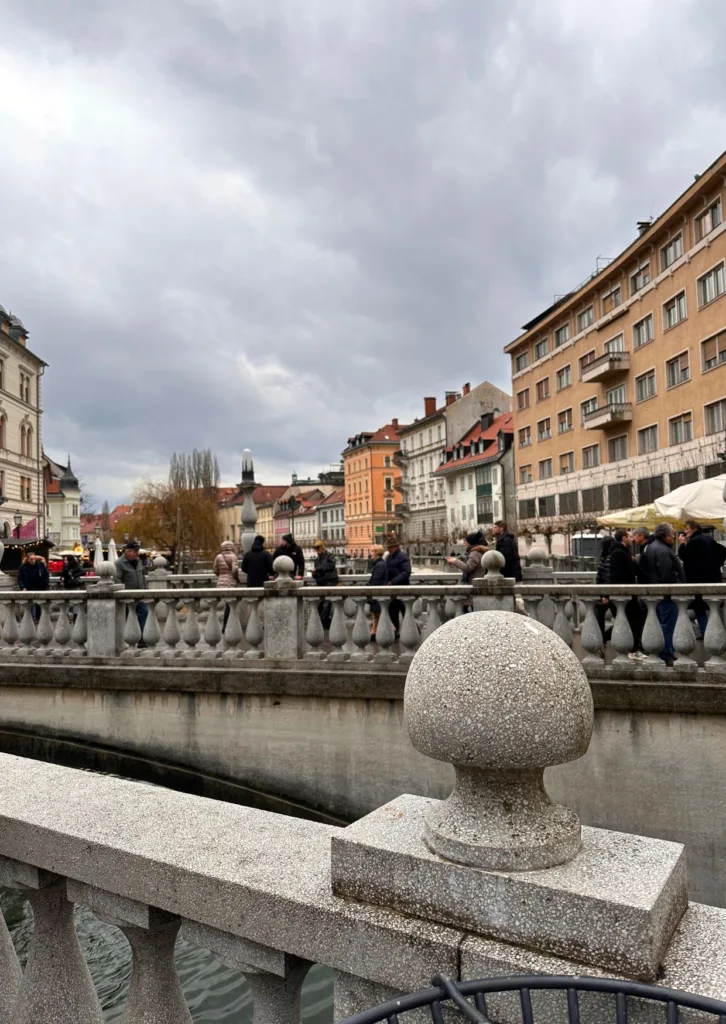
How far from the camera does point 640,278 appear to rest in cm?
3416

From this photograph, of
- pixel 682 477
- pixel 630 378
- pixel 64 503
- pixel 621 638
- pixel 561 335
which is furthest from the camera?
pixel 64 503

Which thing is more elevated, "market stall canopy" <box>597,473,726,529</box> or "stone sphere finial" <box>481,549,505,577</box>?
"market stall canopy" <box>597,473,726,529</box>

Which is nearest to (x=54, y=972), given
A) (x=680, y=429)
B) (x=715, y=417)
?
(x=715, y=417)

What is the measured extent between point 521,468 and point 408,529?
3743 centimetres

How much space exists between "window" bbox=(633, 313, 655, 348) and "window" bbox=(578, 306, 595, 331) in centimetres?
493

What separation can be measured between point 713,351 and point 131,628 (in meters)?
27.7

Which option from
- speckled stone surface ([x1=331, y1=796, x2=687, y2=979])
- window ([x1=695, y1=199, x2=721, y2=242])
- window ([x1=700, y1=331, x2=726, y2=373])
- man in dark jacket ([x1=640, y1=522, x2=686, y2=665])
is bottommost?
speckled stone surface ([x1=331, y1=796, x2=687, y2=979])

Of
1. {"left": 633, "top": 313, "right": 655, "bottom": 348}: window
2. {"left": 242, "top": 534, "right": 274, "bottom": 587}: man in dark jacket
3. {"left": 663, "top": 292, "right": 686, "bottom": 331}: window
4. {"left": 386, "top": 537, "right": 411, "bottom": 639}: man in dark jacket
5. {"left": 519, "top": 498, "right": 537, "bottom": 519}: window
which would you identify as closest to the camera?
{"left": 386, "top": 537, "right": 411, "bottom": 639}: man in dark jacket

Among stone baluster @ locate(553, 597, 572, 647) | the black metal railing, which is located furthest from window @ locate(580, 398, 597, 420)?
the black metal railing

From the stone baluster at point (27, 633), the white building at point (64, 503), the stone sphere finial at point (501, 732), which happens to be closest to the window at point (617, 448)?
the stone baluster at point (27, 633)

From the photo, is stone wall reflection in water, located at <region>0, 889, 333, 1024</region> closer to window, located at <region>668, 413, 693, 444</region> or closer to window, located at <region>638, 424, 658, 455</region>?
window, located at <region>668, 413, 693, 444</region>

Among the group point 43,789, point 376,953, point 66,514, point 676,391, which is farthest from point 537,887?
point 66,514

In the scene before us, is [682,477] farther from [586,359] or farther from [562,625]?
[562,625]

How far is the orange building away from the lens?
95812mm
